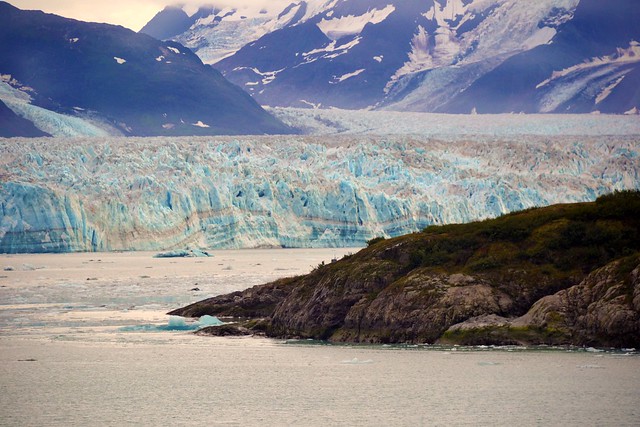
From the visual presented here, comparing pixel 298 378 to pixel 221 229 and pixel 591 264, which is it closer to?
pixel 591 264

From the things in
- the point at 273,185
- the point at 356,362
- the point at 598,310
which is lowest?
the point at 356,362

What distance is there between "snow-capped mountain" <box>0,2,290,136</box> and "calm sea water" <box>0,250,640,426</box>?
321 feet

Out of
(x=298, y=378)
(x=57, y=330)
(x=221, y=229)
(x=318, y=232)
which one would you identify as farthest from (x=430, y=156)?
(x=298, y=378)

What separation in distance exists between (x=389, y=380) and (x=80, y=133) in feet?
251

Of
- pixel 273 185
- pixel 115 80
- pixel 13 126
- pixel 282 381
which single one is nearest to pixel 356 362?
pixel 282 381

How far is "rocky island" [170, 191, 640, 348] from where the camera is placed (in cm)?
2123

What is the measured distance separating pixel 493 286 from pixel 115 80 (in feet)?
377

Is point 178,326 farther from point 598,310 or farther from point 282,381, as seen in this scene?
point 598,310

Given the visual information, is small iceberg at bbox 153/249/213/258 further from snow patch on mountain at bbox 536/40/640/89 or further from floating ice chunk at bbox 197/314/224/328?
snow patch on mountain at bbox 536/40/640/89

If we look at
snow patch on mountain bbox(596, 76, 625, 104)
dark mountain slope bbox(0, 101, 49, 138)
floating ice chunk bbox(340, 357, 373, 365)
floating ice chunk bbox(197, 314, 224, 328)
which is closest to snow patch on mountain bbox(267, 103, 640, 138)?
dark mountain slope bbox(0, 101, 49, 138)

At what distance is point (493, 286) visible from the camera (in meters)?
22.9

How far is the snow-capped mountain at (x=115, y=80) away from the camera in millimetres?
125938

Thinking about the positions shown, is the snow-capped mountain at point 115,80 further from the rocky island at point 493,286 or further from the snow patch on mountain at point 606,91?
the rocky island at point 493,286

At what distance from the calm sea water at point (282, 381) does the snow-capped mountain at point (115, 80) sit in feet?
321
